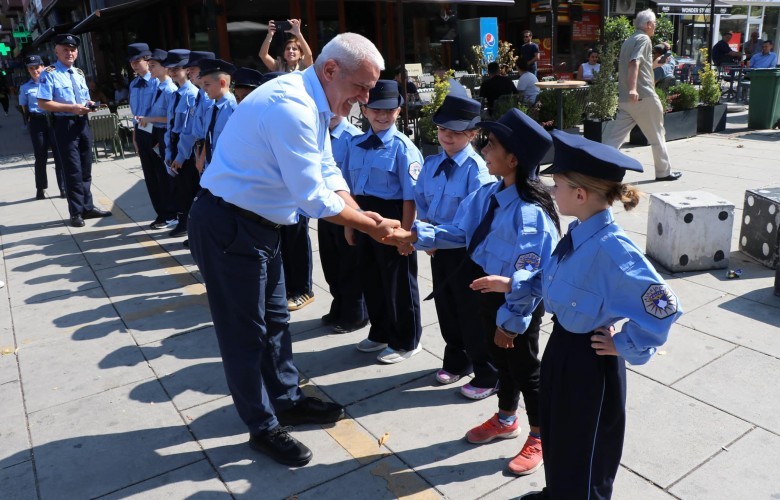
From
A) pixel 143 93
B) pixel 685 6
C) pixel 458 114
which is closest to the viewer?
pixel 458 114

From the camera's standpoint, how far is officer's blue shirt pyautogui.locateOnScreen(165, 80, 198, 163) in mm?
6594

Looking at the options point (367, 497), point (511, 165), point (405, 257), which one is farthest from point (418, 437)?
point (511, 165)

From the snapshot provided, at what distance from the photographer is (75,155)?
8.18 metres

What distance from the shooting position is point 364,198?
165 inches

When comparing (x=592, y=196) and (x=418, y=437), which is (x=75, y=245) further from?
(x=592, y=196)

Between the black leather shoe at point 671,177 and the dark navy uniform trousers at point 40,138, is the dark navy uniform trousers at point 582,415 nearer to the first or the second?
the black leather shoe at point 671,177

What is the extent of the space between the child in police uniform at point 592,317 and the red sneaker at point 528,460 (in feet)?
1.81

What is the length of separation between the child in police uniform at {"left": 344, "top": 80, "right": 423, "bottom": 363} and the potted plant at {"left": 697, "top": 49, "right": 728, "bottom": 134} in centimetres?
1006

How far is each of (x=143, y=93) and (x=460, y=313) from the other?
5.78 m

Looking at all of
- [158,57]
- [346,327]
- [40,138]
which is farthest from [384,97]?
[40,138]

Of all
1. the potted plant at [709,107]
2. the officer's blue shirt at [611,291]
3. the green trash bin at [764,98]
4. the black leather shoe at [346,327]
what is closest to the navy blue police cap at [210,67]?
the black leather shoe at [346,327]

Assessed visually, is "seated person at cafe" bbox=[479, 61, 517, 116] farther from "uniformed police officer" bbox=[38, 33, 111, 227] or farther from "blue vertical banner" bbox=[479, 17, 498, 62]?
"blue vertical banner" bbox=[479, 17, 498, 62]

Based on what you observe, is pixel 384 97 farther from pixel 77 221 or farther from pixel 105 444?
pixel 77 221

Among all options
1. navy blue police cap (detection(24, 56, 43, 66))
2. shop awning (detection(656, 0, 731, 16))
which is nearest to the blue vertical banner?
shop awning (detection(656, 0, 731, 16))
